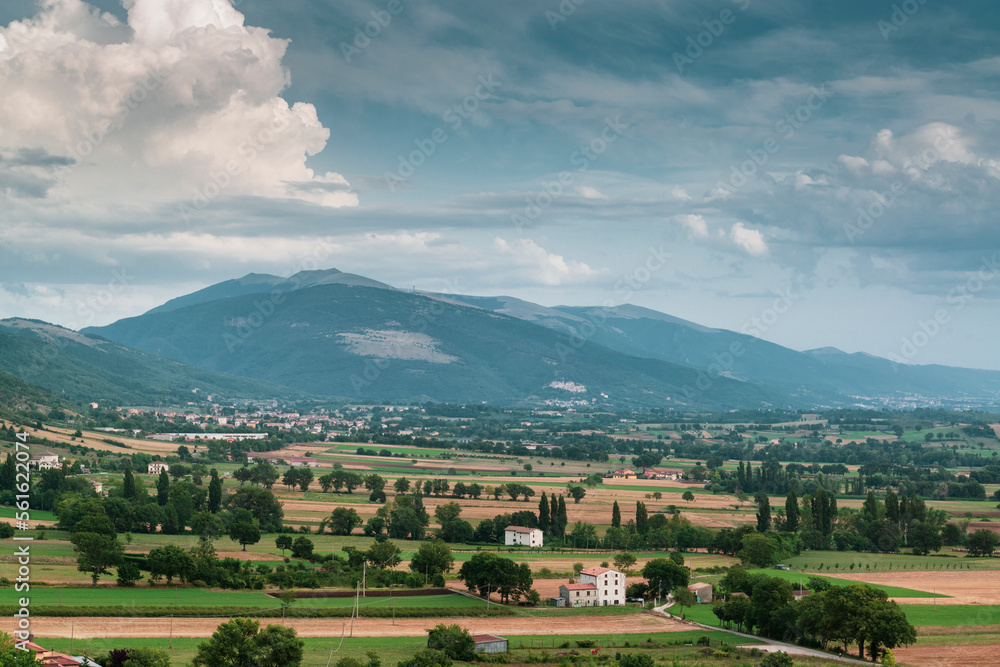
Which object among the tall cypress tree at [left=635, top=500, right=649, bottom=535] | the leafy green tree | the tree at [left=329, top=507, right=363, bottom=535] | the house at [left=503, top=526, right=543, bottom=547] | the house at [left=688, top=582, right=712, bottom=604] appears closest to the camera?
the leafy green tree

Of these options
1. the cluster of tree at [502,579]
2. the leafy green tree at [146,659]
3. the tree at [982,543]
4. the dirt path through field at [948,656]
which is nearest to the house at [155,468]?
the cluster of tree at [502,579]

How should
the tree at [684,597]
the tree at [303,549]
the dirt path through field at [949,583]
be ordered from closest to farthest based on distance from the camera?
the tree at [684,597], the dirt path through field at [949,583], the tree at [303,549]

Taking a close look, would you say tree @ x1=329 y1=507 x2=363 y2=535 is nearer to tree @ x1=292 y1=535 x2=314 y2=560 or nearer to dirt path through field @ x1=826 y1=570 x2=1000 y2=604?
tree @ x1=292 y1=535 x2=314 y2=560

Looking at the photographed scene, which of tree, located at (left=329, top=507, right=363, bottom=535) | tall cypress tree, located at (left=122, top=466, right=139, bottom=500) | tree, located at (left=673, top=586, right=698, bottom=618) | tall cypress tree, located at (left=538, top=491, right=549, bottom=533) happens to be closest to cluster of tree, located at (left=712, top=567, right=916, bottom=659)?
tree, located at (left=673, top=586, right=698, bottom=618)

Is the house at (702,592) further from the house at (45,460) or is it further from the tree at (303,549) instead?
the house at (45,460)

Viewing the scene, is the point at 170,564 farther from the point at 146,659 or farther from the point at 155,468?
the point at 155,468

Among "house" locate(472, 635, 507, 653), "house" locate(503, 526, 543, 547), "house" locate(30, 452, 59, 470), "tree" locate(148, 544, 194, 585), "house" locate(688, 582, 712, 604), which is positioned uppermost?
A: "house" locate(30, 452, 59, 470)

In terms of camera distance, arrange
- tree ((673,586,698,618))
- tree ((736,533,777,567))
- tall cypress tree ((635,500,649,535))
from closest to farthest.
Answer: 1. tree ((673,586,698,618))
2. tree ((736,533,777,567))
3. tall cypress tree ((635,500,649,535))

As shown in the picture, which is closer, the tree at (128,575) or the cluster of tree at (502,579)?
the tree at (128,575)

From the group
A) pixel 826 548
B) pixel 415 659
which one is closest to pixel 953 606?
pixel 826 548
